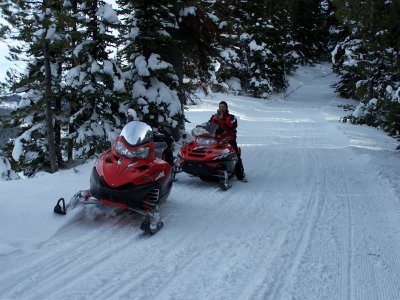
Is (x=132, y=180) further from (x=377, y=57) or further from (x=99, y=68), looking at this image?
(x=377, y=57)

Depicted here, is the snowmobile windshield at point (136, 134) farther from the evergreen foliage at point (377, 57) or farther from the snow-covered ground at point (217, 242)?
the evergreen foliage at point (377, 57)

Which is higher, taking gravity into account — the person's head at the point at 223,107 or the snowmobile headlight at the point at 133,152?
the person's head at the point at 223,107

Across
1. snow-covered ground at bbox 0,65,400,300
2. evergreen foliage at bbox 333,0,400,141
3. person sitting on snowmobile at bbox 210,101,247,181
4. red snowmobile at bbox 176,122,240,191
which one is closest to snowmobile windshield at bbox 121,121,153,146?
snow-covered ground at bbox 0,65,400,300

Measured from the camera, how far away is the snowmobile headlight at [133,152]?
600 cm

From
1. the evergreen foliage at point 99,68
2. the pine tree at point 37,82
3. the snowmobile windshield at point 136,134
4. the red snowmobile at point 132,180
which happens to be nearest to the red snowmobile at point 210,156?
the red snowmobile at point 132,180

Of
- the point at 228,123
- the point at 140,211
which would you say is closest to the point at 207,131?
the point at 228,123

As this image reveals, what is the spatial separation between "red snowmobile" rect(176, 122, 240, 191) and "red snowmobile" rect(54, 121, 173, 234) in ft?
6.21

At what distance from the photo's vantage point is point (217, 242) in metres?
5.48

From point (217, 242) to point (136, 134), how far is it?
2.00m

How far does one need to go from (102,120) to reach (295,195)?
6298 mm

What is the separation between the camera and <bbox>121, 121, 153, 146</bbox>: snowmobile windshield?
609 cm

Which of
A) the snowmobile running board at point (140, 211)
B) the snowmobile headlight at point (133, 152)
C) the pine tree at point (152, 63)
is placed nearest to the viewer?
the snowmobile running board at point (140, 211)

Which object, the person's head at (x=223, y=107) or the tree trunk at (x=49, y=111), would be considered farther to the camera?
the tree trunk at (x=49, y=111)

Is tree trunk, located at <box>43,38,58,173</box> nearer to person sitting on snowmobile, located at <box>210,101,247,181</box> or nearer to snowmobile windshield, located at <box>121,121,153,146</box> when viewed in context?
person sitting on snowmobile, located at <box>210,101,247,181</box>
